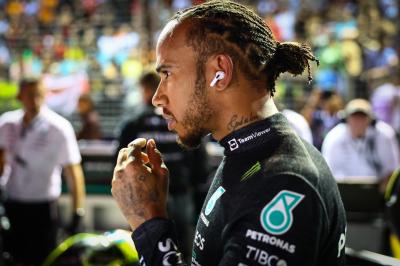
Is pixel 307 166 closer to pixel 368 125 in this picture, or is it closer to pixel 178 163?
pixel 178 163

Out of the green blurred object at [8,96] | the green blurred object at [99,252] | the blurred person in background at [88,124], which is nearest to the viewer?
the green blurred object at [99,252]

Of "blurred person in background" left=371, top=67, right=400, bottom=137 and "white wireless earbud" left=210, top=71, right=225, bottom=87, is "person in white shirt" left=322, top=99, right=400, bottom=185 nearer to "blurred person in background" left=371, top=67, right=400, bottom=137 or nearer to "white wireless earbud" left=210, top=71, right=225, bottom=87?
"blurred person in background" left=371, top=67, right=400, bottom=137

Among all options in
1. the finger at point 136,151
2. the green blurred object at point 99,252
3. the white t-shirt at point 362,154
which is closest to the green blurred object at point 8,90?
the white t-shirt at point 362,154

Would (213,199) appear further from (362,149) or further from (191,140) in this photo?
(362,149)

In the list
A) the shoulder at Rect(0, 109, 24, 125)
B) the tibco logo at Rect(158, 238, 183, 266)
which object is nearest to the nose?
the tibco logo at Rect(158, 238, 183, 266)

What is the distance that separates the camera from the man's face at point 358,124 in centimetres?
708

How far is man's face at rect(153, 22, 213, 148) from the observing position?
1823 mm

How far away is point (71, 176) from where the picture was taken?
19.8ft

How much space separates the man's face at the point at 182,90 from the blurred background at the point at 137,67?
13.3ft

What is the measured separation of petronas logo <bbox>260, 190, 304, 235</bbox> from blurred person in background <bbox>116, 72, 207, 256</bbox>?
4.03m

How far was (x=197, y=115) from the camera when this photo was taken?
6.03 feet

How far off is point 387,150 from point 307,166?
5.57m

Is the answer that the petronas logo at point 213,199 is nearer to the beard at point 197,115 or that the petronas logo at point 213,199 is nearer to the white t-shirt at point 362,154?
the beard at point 197,115

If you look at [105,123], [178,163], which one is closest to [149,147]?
[178,163]
